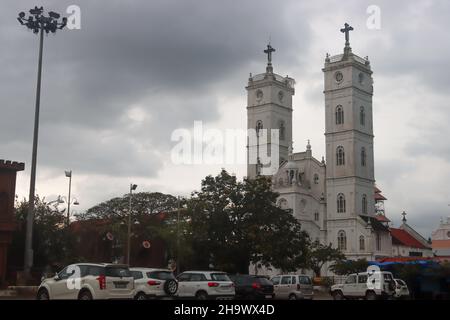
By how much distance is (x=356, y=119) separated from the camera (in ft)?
305

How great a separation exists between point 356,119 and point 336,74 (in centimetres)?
736

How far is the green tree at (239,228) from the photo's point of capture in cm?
4714

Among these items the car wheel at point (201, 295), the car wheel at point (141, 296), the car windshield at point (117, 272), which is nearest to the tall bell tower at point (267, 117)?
the car wheel at point (201, 295)

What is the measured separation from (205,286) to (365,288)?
36.9 ft

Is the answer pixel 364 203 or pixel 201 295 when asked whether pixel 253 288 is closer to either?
pixel 201 295

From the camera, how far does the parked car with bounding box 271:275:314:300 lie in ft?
119

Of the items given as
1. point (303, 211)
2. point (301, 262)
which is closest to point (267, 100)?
point (303, 211)

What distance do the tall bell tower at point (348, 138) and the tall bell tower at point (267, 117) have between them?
10.2m

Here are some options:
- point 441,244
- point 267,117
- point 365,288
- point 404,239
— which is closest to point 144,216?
point 365,288

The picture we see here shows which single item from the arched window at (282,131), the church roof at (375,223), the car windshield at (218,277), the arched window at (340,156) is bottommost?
the car windshield at (218,277)

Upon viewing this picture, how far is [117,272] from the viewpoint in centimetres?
2239

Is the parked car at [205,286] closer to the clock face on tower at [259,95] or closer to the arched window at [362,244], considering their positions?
the arched window at [362,244]

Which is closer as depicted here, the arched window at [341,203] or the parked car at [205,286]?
the parked car at [205,286]
